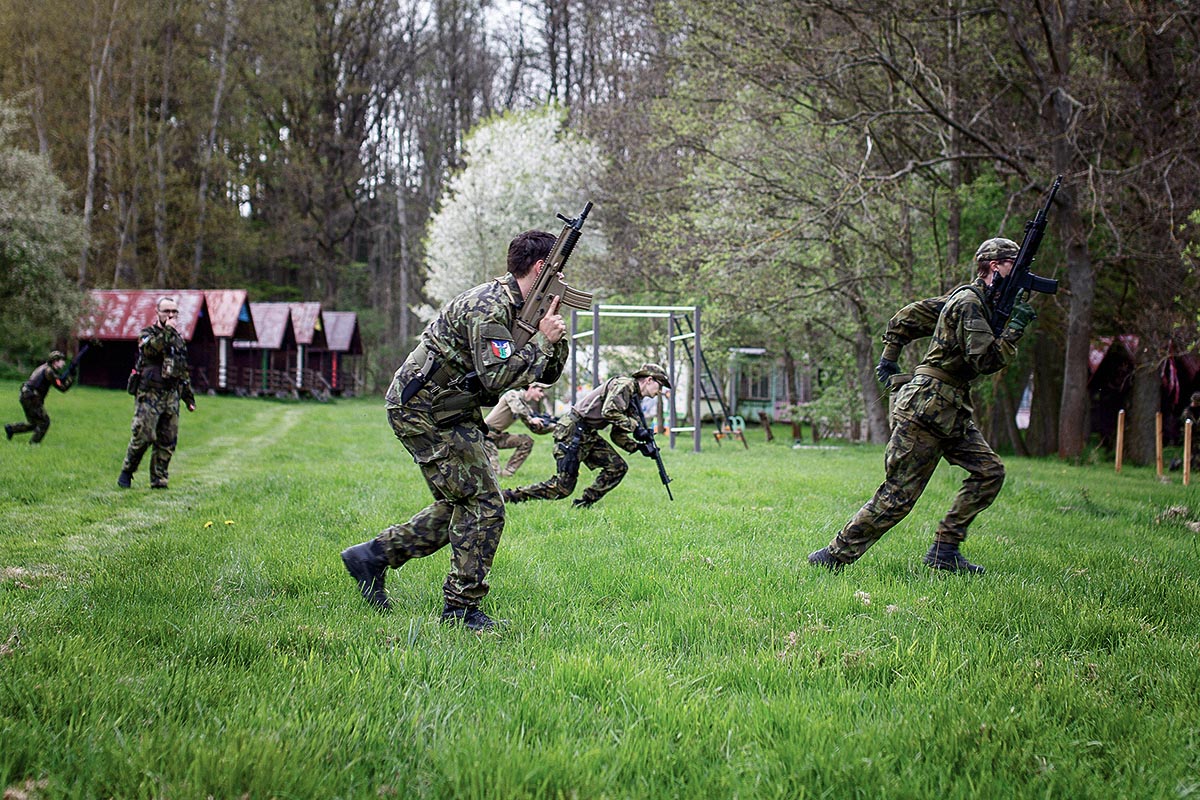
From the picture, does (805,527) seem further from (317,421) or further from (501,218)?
(501,218)

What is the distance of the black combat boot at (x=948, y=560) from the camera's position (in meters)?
6.63

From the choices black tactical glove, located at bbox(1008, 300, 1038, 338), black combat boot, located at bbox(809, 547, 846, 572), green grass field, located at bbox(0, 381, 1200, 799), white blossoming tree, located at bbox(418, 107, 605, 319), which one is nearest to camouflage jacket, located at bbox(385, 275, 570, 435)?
green grass field, located at bbox(0, 381, 1200, 799)

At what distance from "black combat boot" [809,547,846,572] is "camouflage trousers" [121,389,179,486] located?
8208 millimetres

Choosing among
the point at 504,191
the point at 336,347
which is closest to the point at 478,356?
the point at 504,191

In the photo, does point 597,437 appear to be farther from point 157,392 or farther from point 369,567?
point 157,392

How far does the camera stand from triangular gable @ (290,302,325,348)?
48438mm

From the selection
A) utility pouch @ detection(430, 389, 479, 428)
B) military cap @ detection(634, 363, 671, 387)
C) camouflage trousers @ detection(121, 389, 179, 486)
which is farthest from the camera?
camouflage trousers @ detection(121, 389, 179, 486)

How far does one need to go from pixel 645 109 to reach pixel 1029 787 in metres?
28.8

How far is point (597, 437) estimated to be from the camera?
9.98 m

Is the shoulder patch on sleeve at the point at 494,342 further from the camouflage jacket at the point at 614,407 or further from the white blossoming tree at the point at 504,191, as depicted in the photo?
the white blossoming tree at the point at 504,191

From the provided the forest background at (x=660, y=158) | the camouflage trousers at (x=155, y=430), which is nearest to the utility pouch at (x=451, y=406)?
the camouflage trousers at (x=155, y=430)

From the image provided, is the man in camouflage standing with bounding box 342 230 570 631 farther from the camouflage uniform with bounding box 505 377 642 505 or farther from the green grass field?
the camouflage uniform with bounding box 505 377 642 505

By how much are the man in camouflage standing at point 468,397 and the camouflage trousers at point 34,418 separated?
13.8 metres

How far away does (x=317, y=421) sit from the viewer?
29.1 m
